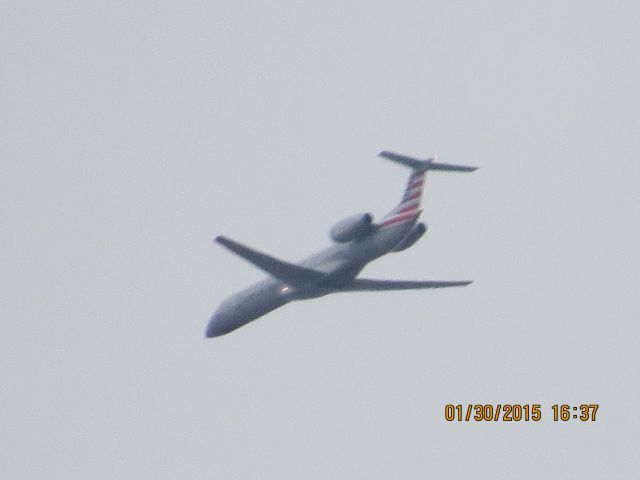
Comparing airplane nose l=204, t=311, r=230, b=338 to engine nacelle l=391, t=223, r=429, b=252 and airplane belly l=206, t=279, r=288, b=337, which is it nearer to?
airplane belly l=206, t=279, r=288, b=337

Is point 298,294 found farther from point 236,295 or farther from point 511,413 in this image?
point 511,413

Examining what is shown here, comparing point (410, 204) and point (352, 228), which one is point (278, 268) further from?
point (410, 204)

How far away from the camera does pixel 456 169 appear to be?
68.6 m

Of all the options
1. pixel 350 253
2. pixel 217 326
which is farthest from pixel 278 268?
pixel 217 326

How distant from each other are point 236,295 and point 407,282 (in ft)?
24.4

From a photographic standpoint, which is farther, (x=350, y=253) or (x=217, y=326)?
(x=217, y=326)

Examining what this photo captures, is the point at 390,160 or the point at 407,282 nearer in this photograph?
the point at 390,160

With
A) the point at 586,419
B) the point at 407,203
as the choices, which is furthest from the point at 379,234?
the point at 586,419

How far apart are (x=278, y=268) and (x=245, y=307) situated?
632 cm

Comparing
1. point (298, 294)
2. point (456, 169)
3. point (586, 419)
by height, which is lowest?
point (586, 419)

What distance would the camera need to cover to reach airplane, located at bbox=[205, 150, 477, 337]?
224 ft

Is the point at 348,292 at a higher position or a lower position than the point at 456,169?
Result: lower

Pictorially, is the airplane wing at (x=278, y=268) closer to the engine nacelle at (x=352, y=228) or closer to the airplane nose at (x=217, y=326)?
the engine nacelle at (x=352, y=228)

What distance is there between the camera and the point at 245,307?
74.9 metres
